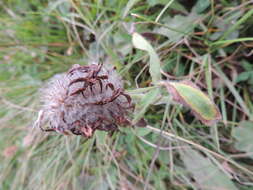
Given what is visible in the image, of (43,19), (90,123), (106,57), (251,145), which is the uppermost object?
(43,19)

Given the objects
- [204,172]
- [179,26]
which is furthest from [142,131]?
[179,26]

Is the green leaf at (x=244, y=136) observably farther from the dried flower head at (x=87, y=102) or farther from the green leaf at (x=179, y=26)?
the dried flower head at (x=87, y=102)

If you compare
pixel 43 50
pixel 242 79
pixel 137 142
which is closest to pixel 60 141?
pixel 137 142

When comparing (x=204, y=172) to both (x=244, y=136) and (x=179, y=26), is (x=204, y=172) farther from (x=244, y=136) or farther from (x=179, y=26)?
(x=179, y=26)

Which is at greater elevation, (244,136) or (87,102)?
(87,102)

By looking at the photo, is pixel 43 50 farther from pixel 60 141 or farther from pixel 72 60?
pixel 60 141

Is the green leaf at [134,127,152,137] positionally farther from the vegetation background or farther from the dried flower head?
the dried flower head

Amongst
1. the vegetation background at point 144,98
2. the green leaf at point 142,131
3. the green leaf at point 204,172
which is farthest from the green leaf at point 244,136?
the green leaf at point 142,131
